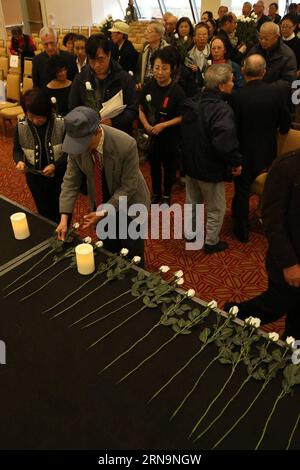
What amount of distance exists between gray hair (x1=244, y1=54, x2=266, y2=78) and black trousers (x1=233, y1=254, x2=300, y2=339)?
1458mm

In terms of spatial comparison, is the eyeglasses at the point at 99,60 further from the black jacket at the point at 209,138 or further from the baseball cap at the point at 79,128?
the baseball cap at the point at 79,128

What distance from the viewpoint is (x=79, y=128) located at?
5.17ft

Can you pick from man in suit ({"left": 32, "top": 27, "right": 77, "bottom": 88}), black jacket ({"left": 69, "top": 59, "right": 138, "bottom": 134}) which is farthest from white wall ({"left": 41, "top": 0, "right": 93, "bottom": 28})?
black jacket ({"left": 69, "top": 59, "right": 138, "bottom": 134})

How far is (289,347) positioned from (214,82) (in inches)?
70.0

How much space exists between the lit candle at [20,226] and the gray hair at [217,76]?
57.1 inches

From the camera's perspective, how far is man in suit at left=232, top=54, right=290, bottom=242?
260cm

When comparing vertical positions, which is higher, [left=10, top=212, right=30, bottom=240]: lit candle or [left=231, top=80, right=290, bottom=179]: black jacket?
[left=231, top=80, right=290, bottom=179]: black jacket

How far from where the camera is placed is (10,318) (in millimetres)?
1450

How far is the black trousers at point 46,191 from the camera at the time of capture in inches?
100

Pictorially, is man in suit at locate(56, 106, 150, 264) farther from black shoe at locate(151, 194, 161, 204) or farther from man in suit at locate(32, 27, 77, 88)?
man in suit at locate(32, 27, 77, 88)

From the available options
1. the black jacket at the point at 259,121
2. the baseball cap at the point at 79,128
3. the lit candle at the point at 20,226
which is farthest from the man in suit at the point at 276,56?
the lit candle at the point at 20,226

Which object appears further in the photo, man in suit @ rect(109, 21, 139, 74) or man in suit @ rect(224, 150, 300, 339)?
man in suit @ rect(109, 21, 139, 74)

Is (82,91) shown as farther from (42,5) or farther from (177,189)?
(42,5)

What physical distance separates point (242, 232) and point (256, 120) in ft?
3.01
